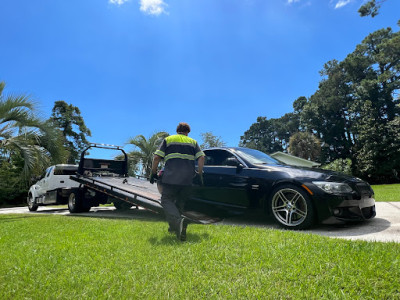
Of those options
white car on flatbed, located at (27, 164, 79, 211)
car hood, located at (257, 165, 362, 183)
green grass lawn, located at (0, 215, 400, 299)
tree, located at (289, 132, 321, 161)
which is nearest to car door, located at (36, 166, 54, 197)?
white car on flatbed, located at (27, 164, 79, 211)

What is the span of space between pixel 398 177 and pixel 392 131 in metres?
5.48

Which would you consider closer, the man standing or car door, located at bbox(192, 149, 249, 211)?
the man standing

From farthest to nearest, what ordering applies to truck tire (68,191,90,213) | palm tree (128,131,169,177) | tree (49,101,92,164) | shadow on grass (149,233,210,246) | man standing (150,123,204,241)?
tree (49,101,92,164) → palm tree (128,131,169,177) → truck tire (68,191,90,213) → man standing (150,123,204,241) → shadow on grass (149,233,210,246)

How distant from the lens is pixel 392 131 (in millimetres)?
31984

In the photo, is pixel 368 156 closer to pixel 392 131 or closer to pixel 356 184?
pixel 392 131

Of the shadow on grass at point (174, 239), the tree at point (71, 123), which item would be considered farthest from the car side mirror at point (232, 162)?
the tree at point (71, 123)

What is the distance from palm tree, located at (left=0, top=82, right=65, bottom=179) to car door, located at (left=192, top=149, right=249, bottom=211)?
21.7 ft

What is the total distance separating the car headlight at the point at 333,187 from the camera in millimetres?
4155

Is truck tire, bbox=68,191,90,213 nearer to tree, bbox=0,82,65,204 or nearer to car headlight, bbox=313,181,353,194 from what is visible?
tree, bbox=0,82,65,204

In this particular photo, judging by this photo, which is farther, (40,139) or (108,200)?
(40,139)

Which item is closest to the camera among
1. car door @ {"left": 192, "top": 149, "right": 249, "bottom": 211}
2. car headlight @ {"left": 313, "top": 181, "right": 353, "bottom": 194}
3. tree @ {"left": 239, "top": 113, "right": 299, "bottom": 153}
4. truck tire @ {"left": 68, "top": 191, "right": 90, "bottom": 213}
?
car headlight @ {"left": 313, "top": 181, "right": 353, "bottom": 194}

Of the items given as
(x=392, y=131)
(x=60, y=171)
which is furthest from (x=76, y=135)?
(x=392, y=131)

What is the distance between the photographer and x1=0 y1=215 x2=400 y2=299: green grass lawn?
6.37ft

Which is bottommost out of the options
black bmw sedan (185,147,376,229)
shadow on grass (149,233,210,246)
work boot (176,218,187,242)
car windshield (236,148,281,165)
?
shadow on grass (149,233,210,246)
